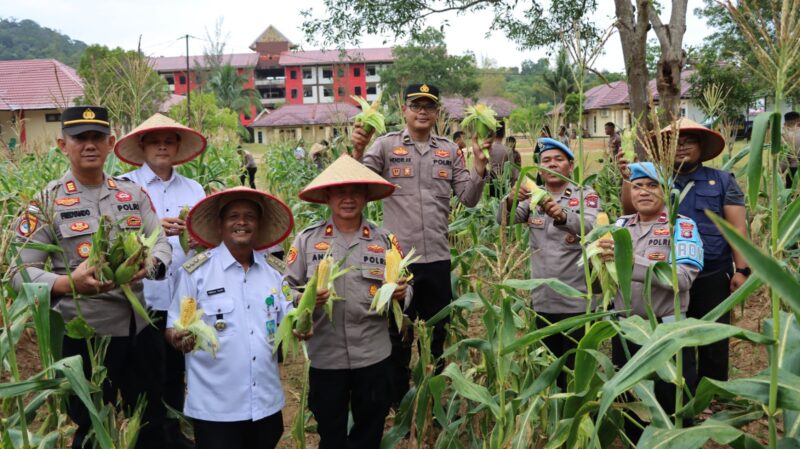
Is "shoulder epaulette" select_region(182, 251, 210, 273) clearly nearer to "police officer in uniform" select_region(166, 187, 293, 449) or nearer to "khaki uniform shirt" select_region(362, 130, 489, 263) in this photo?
"police officer in uniform" select_region(166, 187, 293, 449)

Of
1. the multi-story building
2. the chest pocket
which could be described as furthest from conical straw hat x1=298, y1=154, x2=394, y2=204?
the multi-story building

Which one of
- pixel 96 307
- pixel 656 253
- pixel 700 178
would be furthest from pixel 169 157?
pixel 700 178

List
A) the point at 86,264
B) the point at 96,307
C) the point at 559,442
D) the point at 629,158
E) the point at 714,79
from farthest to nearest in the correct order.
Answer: the point at 714,79 → the point at 629,158 → the point at 96,307 → the point at 86,264 → the point at 559,442

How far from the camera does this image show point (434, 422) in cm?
388

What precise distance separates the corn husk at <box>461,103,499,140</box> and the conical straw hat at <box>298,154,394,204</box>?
3.24 ft

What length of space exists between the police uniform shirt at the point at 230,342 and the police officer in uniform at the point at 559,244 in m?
1.45

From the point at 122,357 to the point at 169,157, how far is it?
1.23 meters

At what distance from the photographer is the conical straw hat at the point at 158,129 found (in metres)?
3.89

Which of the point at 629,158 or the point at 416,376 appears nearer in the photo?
the point at 416,376

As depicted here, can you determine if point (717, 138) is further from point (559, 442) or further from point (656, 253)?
point (559, 442)

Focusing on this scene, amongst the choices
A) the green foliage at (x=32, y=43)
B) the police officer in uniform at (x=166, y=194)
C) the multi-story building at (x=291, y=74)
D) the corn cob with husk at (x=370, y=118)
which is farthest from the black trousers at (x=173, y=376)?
the green foliage at (x=32, y=43)

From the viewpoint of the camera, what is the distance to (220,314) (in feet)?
9.60

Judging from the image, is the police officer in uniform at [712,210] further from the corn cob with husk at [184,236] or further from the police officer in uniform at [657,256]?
the corn cob with husk at [184,236]

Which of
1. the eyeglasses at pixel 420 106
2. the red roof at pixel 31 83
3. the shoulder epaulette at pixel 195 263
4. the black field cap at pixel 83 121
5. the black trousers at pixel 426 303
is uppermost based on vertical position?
the red roof at pixel 31 83
